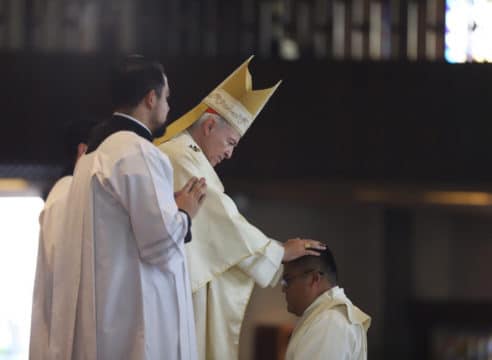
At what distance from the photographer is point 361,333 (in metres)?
3.69

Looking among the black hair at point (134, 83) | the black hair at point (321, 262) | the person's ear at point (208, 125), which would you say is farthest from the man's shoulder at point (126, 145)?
the black hair at point (321, 262)

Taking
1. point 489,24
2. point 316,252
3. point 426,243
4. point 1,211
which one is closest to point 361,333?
point 316,252

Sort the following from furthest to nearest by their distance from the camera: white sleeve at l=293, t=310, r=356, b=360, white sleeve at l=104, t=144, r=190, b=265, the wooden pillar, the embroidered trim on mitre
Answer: the wooden pillar → the embroidered trim on mitre → white sleeve at l=293, t=310, r=356, b=360 → white sleeve at l=104, t=144, r=190, b=265

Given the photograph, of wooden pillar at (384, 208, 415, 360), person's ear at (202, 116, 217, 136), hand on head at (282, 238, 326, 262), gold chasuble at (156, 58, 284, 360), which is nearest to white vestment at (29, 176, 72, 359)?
gold chasuble at (156, 58, 284, 360)

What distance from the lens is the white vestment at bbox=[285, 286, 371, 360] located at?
11.7ft

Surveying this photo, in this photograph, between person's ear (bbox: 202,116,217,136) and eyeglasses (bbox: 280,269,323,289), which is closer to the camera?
eyeglasses (bbox: 280,269,323,289)

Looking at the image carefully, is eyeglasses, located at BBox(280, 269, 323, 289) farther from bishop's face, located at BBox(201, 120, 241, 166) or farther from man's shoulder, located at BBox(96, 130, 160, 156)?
man's shoulder, located at BBox(96, 130, 160, 156)

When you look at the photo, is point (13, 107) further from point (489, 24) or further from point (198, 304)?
point (198, 304)

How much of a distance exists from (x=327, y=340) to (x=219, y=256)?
0.47m

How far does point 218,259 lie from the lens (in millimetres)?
3777

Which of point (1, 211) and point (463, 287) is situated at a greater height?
point (1, 211)

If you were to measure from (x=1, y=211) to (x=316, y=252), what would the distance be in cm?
420

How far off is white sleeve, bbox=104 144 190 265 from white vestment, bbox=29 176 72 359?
346 millimetres

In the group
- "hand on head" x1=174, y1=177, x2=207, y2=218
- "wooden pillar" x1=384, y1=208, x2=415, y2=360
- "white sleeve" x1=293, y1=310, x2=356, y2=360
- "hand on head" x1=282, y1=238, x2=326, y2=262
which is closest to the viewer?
"hand on head" x1=174, y1=177, x2=207, y2=218
